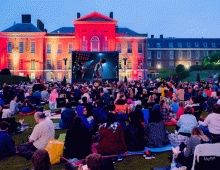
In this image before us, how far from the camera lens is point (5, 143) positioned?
655 cm

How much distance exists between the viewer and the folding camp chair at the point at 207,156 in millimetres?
3785

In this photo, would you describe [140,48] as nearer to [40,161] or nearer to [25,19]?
[25,19]

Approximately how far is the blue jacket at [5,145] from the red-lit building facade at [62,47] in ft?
138

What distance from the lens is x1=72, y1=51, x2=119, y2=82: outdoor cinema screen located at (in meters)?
39.5

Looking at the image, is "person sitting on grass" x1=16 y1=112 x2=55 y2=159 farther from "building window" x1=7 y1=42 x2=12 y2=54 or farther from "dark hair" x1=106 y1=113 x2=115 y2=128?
"building window" x1=7 y1=42 x2=12 y2=54

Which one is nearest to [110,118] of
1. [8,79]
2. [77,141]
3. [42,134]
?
[77,141]

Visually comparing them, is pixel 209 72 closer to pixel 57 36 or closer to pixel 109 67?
pixel 109 67

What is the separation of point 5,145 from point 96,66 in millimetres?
34339

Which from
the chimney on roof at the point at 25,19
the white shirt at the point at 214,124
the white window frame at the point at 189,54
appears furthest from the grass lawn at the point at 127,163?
the white window frame at the point at 189,54

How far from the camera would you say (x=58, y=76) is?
49.6 m

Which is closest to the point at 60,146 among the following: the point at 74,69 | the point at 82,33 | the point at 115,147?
the point at 115,147

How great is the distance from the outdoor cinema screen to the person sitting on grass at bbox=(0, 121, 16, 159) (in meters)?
32.9

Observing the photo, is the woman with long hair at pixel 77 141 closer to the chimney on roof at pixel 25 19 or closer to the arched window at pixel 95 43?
the arched window at pixel 95 43

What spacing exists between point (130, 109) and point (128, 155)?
4.96 metres
